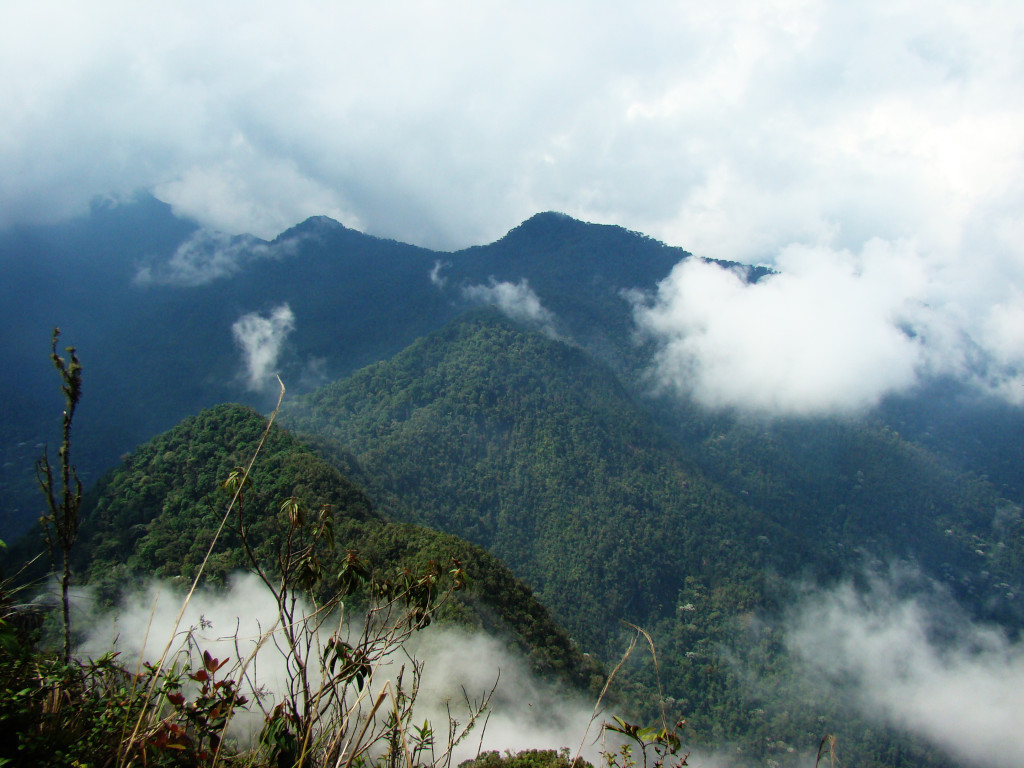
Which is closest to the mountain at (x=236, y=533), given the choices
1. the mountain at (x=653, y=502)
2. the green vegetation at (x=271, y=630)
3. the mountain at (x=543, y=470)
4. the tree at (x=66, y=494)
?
the green vegetation at (x=271, y=630)

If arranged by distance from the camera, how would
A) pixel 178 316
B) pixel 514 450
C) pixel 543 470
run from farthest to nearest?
pixel 178 316, pixel 514 450, pixel 543 470

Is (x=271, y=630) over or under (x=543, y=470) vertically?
under

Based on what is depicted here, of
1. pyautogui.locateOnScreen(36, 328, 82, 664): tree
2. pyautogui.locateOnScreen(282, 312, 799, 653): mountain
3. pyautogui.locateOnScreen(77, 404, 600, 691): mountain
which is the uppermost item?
pyautogui.locateOnScreen(282, 312, 799, 653): mountain

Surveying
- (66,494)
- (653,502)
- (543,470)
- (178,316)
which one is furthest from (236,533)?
(178,316)

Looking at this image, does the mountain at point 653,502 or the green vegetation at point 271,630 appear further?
the mountain at point 653,502

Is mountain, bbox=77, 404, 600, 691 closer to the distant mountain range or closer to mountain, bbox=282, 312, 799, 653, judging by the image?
the distant mountain range

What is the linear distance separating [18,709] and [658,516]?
11618cm

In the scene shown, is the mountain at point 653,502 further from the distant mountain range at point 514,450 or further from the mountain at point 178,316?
the mountain at point 178,316

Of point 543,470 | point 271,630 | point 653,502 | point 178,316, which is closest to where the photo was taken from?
point 271,630

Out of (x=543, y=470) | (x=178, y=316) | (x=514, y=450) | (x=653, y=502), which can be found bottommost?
(x=543, y=470)

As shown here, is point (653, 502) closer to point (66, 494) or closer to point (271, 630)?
point (66, 494)

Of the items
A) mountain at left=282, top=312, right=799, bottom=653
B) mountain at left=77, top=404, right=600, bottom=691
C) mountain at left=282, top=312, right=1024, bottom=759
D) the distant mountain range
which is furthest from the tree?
mountain at left=282, top=312, right=799, bottom=653

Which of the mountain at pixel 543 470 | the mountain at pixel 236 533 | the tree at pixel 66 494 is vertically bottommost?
the tree at pixel 66 494

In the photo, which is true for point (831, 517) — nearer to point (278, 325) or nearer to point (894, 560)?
point (894, 560)
